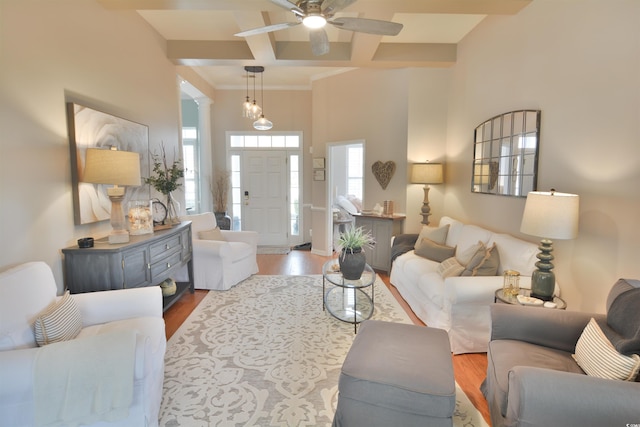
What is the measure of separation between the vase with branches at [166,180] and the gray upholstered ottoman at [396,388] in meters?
2.74

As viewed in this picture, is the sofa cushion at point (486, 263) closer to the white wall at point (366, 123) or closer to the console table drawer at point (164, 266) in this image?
the white wall at point (366, 123)

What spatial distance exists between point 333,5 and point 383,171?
313 centimetres

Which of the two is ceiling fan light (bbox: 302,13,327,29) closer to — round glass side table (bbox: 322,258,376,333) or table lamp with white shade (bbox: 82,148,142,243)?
table lamp with white shade (bbox: 82,148,142,243)

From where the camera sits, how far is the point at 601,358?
150 centimetres

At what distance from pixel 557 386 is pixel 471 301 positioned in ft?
4.02

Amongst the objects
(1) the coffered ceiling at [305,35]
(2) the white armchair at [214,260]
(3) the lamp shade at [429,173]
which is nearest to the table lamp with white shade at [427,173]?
(3) the lamp shade at [429,173]

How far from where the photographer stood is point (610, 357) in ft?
4.78

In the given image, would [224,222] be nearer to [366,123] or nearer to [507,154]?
[366,123]

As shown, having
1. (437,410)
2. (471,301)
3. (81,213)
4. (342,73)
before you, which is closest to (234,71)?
(342,73)

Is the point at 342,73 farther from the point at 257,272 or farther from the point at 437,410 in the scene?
the point at 437,410

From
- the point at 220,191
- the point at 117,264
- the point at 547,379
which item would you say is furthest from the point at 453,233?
the point at 220,191

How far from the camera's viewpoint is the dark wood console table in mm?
2340

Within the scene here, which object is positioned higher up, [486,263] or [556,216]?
[556,216]

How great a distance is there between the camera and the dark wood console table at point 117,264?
92.1 inches
